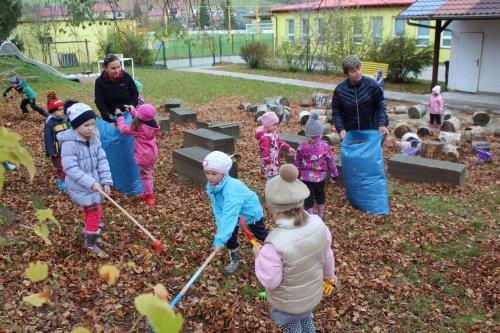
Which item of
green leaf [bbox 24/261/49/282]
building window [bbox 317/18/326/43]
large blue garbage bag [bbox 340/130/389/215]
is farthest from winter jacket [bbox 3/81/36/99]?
building window [bbox 317/18/326/43]

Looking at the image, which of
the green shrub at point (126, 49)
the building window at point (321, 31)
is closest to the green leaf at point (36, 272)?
the building window at point (321, 31)

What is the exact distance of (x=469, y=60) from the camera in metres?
17.5

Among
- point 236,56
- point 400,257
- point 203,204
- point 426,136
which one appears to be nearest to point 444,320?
point 400,257

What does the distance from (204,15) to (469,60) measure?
14.4m

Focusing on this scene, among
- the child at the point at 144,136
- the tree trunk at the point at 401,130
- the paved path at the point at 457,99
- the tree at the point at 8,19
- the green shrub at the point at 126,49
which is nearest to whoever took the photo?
the child at the point at 144,136

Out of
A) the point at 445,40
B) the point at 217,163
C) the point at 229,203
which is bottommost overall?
the point at 229,203

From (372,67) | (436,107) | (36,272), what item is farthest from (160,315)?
(372,67)

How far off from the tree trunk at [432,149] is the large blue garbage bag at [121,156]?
548cm

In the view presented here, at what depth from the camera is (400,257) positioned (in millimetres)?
5344

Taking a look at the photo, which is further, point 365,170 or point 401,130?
point 401,130

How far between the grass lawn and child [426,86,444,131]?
7045 millimetres

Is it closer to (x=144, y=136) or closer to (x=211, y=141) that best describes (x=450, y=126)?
(x=211, y=141)

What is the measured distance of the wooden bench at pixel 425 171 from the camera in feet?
24.4

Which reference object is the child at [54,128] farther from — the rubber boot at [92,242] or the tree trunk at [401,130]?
the tree trunk at [401,130]
